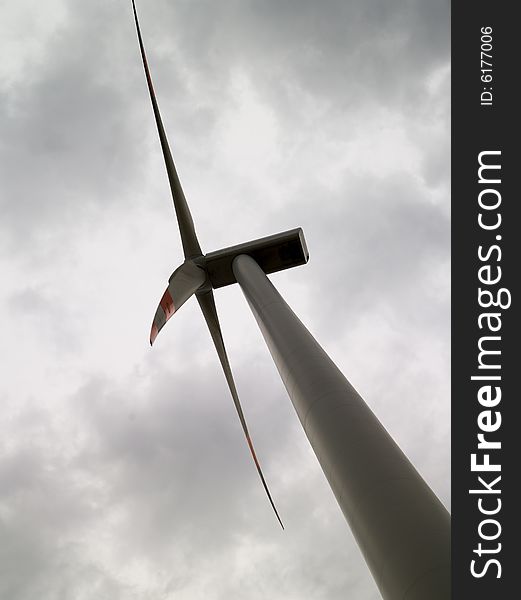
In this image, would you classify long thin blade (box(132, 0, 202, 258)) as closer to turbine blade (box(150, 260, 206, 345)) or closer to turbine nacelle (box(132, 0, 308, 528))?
turbine nacelle (box(132, 0, 308, 528))

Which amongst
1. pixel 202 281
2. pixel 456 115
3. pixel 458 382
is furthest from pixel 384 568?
pixel 202 281

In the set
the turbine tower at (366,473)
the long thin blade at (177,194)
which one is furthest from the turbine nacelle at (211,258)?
the turbine tower at (366,473)

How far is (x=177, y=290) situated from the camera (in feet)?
74.3

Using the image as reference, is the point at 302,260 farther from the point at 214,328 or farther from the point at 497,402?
the point at 497,402

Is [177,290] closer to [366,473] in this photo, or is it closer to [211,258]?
[211,258]

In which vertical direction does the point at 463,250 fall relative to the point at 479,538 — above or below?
above

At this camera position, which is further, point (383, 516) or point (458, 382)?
point (458, 382)

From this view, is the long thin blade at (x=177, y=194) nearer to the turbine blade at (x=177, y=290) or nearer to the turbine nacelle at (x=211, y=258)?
the turbine nacelle at (x=211, y=258)

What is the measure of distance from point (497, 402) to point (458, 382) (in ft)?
2.57

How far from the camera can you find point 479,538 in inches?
316

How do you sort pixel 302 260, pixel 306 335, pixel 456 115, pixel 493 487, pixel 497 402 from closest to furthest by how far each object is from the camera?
1. pixel 493 487
2. pixel 497 402
3. pixel 456 115
4. pixel 306 335
5. pixel 302 260

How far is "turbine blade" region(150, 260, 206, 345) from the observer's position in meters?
20.6

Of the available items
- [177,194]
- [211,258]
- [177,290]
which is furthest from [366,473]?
[177,194]

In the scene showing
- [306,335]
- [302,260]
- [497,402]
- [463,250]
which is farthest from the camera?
[302,260]
